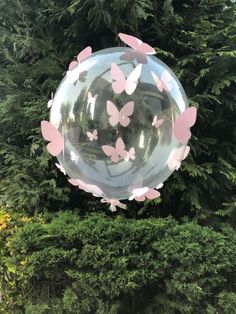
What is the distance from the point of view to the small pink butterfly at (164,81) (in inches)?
80.1

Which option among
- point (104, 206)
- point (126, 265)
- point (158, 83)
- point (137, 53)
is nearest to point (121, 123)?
point (158, 83)

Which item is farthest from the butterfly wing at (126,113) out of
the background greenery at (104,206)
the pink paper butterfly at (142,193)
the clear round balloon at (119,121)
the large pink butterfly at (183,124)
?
the background greenery at (104,206)

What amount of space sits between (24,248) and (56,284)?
0.42m

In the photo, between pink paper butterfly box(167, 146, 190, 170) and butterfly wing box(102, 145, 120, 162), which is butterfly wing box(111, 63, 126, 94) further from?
pink paper butterfly box(167, 146, 190, 170)

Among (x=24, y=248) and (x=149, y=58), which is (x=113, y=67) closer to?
(x=149, y=58)

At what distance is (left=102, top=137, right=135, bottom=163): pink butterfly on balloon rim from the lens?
1.97 metres

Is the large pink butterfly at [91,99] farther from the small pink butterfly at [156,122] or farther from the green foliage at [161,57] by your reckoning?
the green foliage at [161,57]

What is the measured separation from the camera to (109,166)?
6.71 ft

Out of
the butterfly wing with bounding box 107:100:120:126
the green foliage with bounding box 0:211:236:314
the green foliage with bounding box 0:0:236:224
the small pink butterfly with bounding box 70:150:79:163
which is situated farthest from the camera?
the green foliage with bounding box 0:0:236:224

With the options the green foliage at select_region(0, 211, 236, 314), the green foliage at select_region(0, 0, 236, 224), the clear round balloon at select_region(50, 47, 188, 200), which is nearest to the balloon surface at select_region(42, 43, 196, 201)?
the clear round balloon at select_region(50, 47, 188, 200)

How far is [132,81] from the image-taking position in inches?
78.4

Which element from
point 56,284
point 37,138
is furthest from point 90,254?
point 37,138

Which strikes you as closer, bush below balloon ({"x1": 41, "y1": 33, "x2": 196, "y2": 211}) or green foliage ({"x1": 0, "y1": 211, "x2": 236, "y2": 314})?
bush below balloon ({"x1": 41, "y1": 33, "x2": 196, "y2": 211})

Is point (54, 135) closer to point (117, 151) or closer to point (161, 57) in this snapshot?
point (117, 151)
